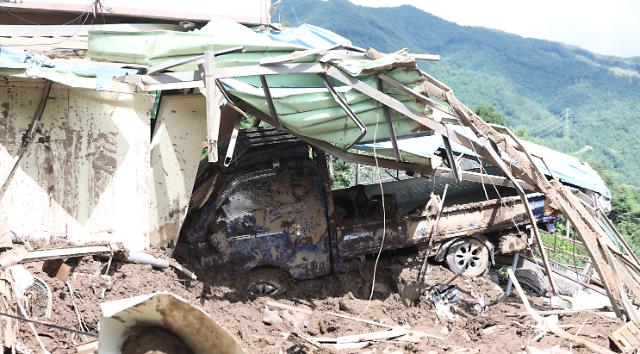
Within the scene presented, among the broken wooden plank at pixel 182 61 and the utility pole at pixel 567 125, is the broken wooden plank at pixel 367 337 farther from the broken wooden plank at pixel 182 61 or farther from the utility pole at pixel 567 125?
the utility pole at pixel 567 125

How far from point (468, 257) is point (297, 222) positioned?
9.13 feet

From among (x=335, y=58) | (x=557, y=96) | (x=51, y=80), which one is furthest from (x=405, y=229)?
(x=557, y=96)

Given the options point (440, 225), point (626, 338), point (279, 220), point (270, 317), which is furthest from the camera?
point (440, 225)

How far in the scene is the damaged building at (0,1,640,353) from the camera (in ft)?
24.6

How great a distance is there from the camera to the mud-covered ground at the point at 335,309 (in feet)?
23.3

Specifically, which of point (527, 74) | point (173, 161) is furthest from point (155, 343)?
point (527, 74)

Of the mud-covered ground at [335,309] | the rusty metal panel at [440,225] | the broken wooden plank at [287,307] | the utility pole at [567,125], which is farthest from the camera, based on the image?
the utility pole at [567,125]

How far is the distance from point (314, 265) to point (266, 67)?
275 cm

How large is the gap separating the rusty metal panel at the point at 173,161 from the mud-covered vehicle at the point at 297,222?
0.95 feet

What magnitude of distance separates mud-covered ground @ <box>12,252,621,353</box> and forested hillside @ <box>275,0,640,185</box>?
76915 millimetres

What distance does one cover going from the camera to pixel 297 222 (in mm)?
8594

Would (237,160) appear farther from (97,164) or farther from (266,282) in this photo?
(97,164)

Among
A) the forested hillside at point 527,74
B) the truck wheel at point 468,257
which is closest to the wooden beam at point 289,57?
the truck wheel at point 468,257

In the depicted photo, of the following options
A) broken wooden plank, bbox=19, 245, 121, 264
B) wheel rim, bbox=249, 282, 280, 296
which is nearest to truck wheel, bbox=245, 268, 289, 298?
wheel rim, bbox=249, 282, 280, 296
